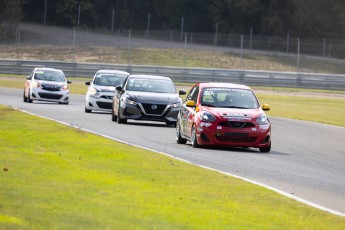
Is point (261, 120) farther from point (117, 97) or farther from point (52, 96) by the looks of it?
point (52, 96)

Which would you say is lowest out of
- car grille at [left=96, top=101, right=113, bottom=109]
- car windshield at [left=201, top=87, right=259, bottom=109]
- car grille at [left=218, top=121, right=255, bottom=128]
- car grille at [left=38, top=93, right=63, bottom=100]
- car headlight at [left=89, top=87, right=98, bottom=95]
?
car grille at [left=38, top=93, right=63, bottom=100]

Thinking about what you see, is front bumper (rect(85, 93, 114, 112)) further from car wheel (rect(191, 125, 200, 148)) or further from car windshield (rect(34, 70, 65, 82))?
car wheel (rect(191, 125, 200, 148))

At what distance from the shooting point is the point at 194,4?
89.4 metres

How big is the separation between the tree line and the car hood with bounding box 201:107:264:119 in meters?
63.7

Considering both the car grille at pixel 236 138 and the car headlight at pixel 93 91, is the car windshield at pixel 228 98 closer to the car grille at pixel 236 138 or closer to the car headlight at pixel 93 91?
the car grille at pixel 236 138

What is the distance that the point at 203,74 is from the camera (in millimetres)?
57719

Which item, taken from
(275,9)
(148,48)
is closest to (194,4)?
(275,9)

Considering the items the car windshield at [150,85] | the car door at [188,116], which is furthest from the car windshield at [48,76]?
the car door at [188,116]

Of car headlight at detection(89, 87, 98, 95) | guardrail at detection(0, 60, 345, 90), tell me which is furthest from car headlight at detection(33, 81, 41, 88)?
guardrail at detection(0, 60, 345, 90)

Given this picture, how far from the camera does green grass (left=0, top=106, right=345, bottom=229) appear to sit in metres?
9.59

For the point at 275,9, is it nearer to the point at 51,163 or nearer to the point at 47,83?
the point at 47,83

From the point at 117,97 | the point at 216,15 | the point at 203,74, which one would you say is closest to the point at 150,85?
the point at 117,97

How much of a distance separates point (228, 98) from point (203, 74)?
3582 centimetres

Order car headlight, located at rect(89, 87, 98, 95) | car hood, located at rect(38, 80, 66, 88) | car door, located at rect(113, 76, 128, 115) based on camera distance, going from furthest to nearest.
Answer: car hood, located at rect(38, 80, 66, 88), car headlight, located at rect(89, 87, 98, 95), car door, located at rect(113, 76, 128, 115)
